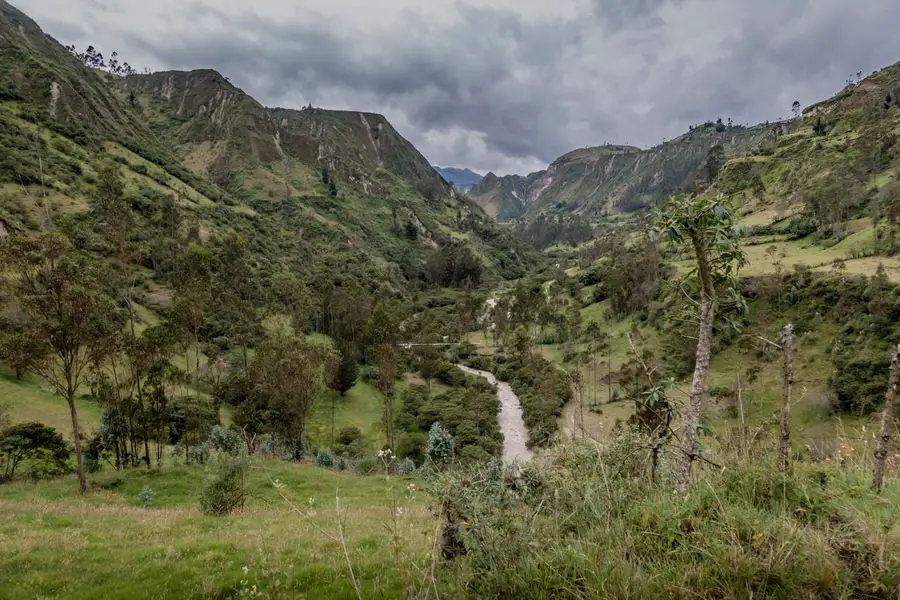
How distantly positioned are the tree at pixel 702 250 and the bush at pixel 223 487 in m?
12.6

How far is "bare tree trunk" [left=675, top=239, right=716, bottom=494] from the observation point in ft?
12.8

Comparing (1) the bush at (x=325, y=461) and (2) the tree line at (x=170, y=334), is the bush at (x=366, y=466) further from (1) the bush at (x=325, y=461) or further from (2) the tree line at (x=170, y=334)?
(2) the tree line at (x=170, y=334)

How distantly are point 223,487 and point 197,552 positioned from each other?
5.35 m

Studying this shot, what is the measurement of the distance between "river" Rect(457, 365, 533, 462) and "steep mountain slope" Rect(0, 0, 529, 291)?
41089 millimetres

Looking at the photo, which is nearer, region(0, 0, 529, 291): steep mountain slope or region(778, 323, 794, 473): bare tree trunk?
region(778, 323, 794, 473): bare tree trunk

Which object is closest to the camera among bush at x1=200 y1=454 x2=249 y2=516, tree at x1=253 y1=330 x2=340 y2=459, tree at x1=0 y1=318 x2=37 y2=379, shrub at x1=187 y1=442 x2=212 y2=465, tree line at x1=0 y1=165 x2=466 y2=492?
bush at x1=200 y1=454 x2=249 y2=516

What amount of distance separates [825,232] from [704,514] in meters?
69.5

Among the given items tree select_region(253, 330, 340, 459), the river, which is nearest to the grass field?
tree select_region(253, 330, 340, 459)

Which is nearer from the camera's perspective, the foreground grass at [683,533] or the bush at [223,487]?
the foreground grass at [683,533]

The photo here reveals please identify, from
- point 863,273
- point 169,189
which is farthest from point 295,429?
point 169,189

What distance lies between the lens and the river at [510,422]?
112 ft

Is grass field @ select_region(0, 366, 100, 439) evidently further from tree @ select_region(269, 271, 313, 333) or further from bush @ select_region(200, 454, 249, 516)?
tree @ select_region(269, 271, 313, 333)

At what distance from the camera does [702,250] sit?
3.90m

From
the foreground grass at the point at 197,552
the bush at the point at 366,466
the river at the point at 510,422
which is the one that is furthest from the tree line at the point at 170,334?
the river at the point at 510,422
